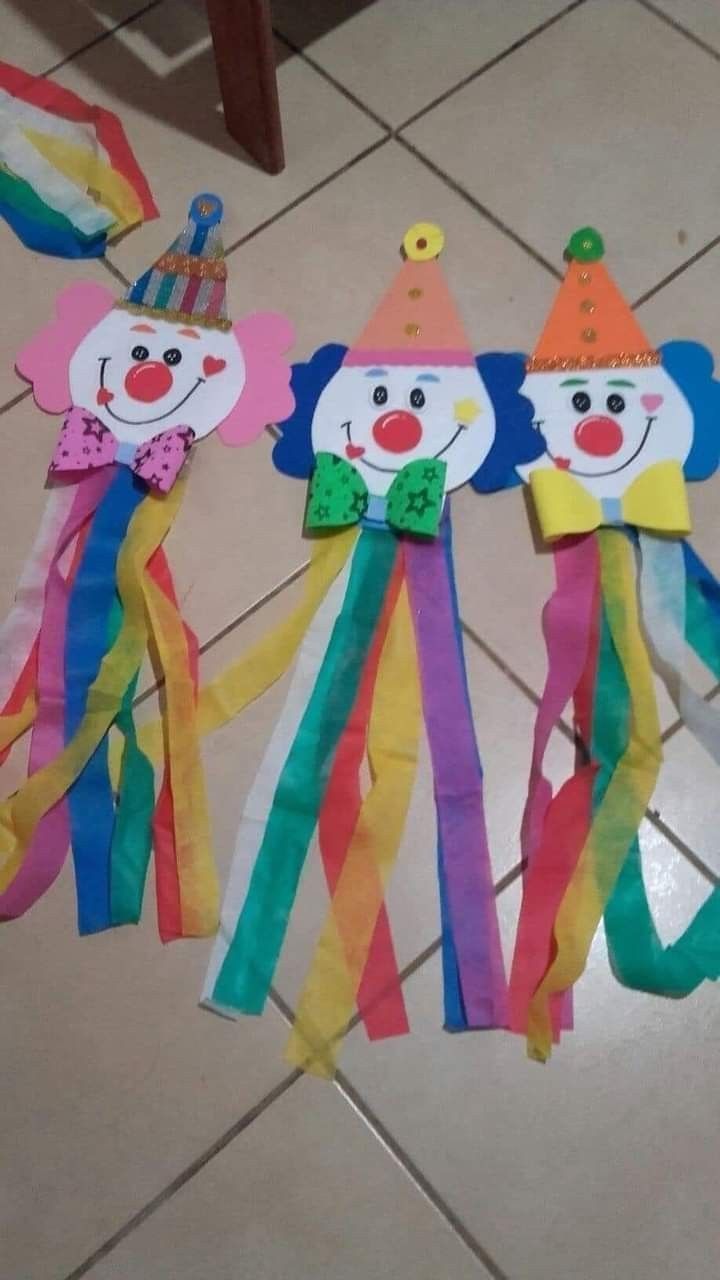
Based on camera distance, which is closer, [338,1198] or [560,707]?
[338,1198]

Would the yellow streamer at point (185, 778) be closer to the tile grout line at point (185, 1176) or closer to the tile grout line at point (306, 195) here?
the tile grout line at point (185, 1176)

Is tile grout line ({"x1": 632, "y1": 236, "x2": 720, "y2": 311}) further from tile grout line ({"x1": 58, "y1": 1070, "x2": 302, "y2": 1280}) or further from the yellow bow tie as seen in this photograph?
tile grout line ({"x1": 58, "y1": 1070, "x2": 302, "y2": 1280})

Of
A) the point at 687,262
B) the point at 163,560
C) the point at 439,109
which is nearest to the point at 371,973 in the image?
the point at 163,560

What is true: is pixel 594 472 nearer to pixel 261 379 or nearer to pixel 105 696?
pixel 261 379

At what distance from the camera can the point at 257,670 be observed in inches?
33.7

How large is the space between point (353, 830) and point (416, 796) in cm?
5

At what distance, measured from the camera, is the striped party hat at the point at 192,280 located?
98cm

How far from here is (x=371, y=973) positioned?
77 centimetres

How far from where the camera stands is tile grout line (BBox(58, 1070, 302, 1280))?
0.72 metres

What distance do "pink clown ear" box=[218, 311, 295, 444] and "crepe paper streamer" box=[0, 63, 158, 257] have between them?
6.9 inches

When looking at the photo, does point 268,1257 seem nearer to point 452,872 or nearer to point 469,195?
point 452,872

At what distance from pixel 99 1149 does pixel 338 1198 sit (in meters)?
0.17


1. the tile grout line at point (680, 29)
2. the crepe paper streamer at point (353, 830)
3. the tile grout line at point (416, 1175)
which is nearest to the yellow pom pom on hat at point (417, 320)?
the crepe paper streamer at point (353, 830)

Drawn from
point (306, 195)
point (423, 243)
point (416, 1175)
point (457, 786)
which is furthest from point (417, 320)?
point (416, 1175)
